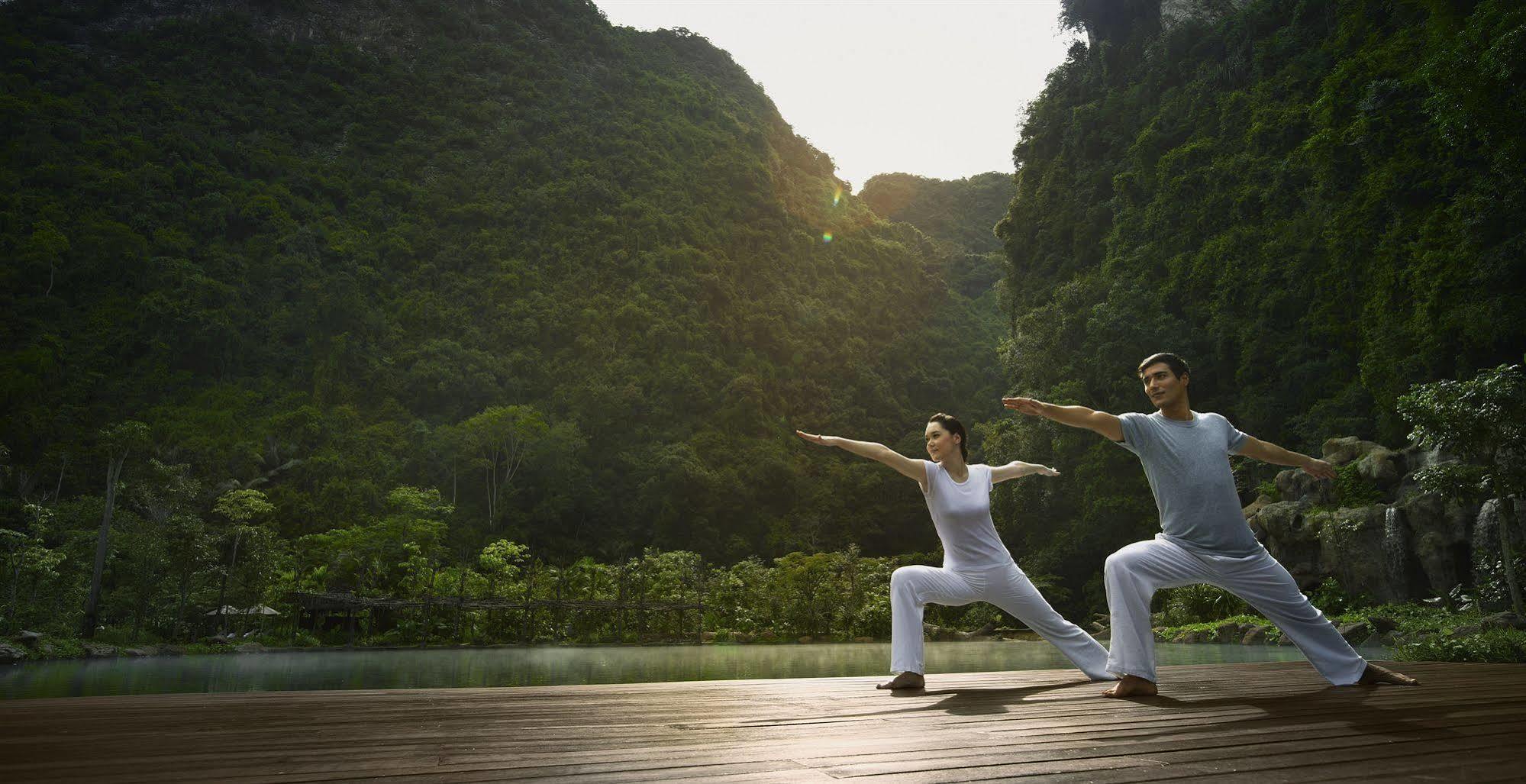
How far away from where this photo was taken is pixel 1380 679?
12.0 ft

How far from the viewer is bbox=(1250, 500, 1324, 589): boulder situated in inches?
810

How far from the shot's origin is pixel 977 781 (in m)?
1.70

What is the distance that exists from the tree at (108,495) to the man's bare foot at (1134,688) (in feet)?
81.9

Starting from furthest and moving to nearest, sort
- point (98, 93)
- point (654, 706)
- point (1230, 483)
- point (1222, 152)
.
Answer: point (98, 93) → point (1222, 152) → point (1230, 483) → point (654, 706)

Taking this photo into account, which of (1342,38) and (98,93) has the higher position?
(98,93)

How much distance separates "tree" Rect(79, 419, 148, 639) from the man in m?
24.9

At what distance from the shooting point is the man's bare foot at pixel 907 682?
383cm

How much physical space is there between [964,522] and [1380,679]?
6.17 ft

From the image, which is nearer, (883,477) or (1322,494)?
(1322,494)

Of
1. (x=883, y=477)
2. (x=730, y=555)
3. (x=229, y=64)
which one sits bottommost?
(x=730, y=555)

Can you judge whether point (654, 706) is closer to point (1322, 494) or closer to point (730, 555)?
point (1322, 494)

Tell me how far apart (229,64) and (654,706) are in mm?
71068

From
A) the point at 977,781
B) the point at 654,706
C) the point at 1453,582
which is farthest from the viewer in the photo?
the point at 1453,582

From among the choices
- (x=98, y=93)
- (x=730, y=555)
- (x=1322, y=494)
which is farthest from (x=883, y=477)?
(x=98, y=93)
